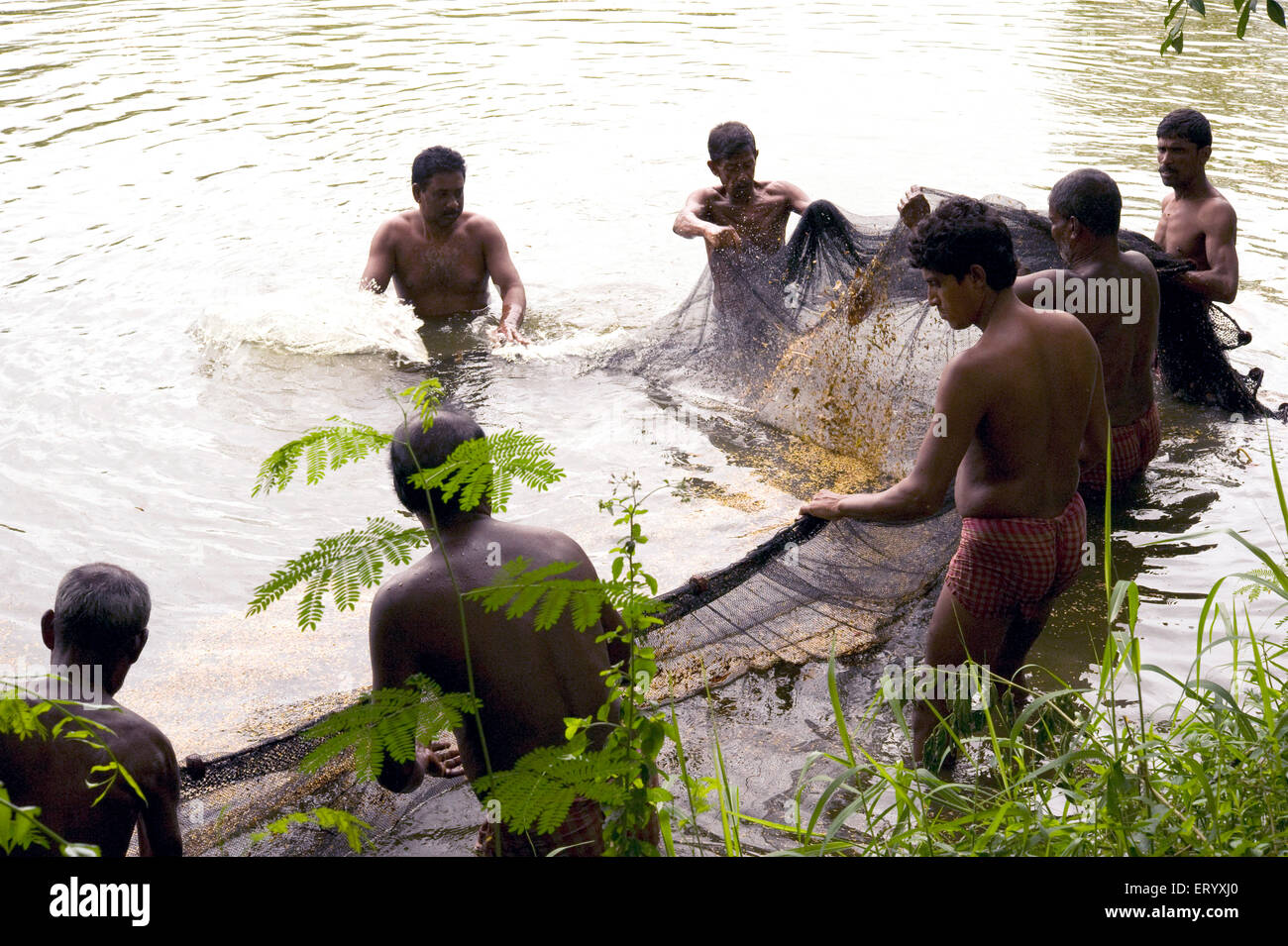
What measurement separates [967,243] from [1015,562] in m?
0.94

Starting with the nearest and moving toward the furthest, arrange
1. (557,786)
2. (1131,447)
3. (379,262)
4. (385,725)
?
1. (557,786)
2. (385,725)
3. (1131,447)
4. (379,262)

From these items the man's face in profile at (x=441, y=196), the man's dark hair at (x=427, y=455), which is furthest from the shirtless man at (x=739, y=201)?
the man's dark hair at (x=427, y=455)

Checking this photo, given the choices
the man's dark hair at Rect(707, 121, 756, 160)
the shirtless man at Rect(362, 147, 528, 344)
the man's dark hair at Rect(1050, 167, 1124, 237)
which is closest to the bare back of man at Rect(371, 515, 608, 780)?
the man's dark hair at Rect(1050, 167, 1124, 237)

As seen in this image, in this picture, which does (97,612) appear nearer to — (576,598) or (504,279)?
(576,598)

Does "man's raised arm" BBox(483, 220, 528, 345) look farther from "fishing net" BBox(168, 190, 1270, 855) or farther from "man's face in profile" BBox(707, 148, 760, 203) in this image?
"man's face in profile" BBox(707, 148, 760, 203)

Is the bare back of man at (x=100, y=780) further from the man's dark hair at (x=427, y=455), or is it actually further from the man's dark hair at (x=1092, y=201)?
the man's dark hair at (x=1092, y=201)

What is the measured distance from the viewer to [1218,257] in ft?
17.9

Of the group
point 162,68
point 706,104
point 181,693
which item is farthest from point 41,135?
point 181,693

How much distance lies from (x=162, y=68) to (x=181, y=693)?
1151cm

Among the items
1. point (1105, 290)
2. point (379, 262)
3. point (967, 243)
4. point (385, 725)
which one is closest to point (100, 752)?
point (385, 725)

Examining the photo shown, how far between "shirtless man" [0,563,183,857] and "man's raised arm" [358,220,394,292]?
4.30m

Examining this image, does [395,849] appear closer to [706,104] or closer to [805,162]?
[805,162]

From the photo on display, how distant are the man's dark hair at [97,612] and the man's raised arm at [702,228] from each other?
390 cm
